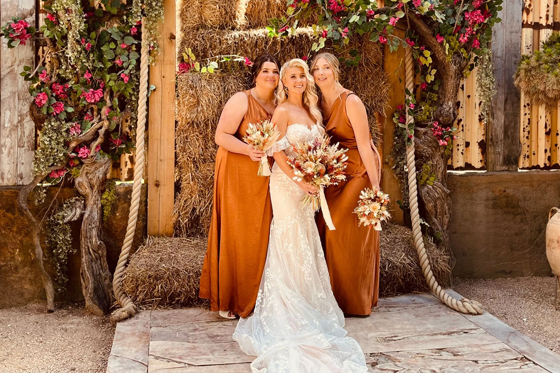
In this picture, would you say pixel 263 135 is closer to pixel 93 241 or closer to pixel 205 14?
pixel 205 14

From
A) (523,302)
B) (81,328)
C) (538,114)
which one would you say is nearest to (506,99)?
(538,114)

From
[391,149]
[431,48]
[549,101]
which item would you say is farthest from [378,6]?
[549,101]

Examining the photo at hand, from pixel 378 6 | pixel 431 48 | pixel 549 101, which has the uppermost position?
pixel 378 6

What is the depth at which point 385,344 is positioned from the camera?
3.81 m

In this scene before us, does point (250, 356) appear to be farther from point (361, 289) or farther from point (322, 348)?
point (361, 289)

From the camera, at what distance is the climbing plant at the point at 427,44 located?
4.82 m

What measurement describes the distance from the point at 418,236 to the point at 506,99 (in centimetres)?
181

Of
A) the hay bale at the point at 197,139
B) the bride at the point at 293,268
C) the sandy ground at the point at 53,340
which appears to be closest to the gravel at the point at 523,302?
the bride at the point at 293,268

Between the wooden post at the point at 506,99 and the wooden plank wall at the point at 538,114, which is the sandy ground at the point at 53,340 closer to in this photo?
the wooden post at the point at 506,99

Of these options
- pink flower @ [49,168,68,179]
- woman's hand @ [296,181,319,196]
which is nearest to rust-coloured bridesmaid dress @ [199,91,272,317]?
woman's hand @ [296,181,319,196]

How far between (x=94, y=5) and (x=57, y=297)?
8.11 feet

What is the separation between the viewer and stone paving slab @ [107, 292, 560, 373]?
137 inches

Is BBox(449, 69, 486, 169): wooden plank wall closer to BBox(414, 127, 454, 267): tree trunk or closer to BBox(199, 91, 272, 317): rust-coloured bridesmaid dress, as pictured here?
BBox(414, 127, 454, 267): tree trunk

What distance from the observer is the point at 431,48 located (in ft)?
17.0
